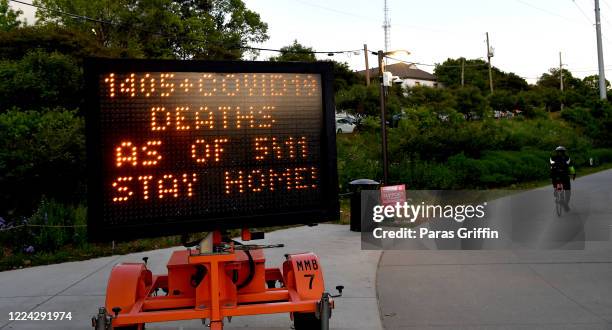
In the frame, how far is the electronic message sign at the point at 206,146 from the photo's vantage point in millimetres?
3869

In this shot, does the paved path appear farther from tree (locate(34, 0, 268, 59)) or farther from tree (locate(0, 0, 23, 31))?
tree (locate(0, 0, 23, 31))

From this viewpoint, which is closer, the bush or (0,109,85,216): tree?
the bush

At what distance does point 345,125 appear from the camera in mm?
33469

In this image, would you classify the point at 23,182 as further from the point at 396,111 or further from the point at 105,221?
the point at 396,111

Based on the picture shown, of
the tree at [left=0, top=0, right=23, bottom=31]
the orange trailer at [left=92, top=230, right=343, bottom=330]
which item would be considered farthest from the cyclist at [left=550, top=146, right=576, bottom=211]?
the tree at [left=0, top=0, right=23, bottom=31]

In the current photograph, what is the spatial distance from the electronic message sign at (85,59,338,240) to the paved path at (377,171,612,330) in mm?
2185

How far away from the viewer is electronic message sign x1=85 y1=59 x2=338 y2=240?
12.7 ft

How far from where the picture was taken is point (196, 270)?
4.80 m

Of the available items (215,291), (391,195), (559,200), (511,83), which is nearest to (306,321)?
(215,291)

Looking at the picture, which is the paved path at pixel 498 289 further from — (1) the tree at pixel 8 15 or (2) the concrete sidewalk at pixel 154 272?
(1) the tree at pixel 8 15

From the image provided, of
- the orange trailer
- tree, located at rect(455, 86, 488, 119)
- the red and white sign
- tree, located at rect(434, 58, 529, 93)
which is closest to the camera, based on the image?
the orange trailer

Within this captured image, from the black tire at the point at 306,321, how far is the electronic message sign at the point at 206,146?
3.85 ft

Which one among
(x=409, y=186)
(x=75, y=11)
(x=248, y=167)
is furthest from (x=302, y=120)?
(x=75, y=11)

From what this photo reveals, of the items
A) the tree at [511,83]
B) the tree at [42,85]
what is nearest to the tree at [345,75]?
the tree at [511,83]
